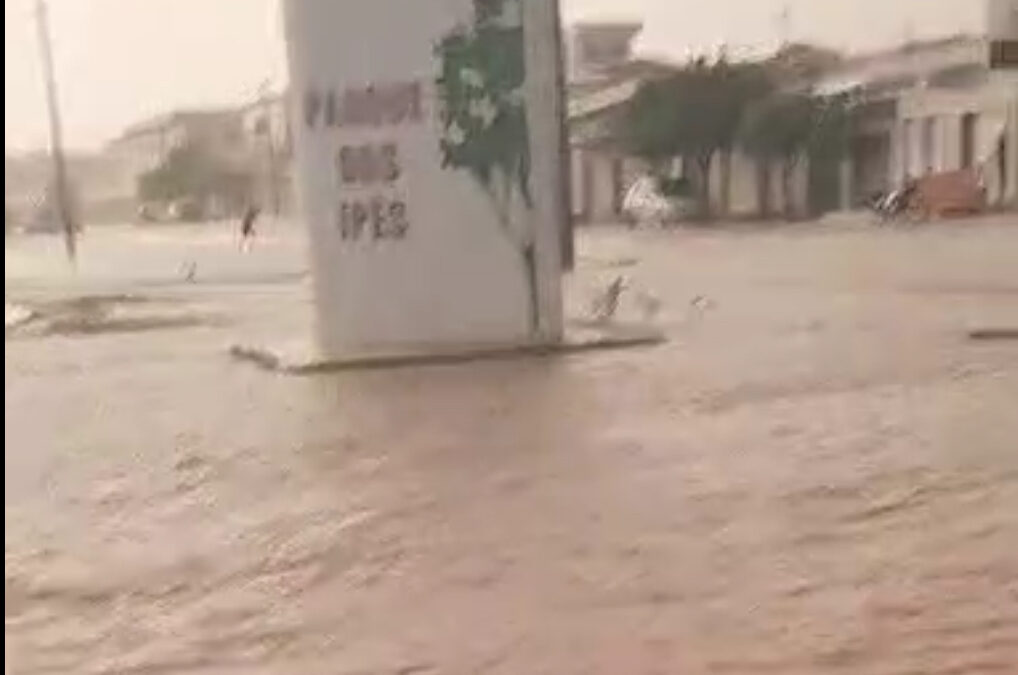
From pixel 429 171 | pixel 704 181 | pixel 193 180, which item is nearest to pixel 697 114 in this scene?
pixel 704 181

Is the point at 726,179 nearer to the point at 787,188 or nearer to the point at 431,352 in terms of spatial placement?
the point at 787,188

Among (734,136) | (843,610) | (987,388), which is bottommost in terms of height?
(843,610)

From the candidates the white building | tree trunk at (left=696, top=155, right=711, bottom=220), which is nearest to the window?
the white building

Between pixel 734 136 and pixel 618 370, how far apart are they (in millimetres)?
136

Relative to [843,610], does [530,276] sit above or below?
above

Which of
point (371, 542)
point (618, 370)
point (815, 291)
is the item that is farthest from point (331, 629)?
point (815, 291)

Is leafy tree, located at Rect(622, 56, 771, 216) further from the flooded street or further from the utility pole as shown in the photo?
the utility pole

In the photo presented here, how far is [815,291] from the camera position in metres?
0.99

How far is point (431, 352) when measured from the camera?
0.97m

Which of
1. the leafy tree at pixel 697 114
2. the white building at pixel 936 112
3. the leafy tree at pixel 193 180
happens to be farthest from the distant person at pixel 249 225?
the white building at pixel 936 112

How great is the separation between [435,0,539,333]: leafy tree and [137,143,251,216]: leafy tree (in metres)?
0.11

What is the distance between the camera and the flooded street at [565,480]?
0.93 m

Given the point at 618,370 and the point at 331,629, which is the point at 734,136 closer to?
the point at 618,370

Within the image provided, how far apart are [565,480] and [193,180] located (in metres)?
0.24
